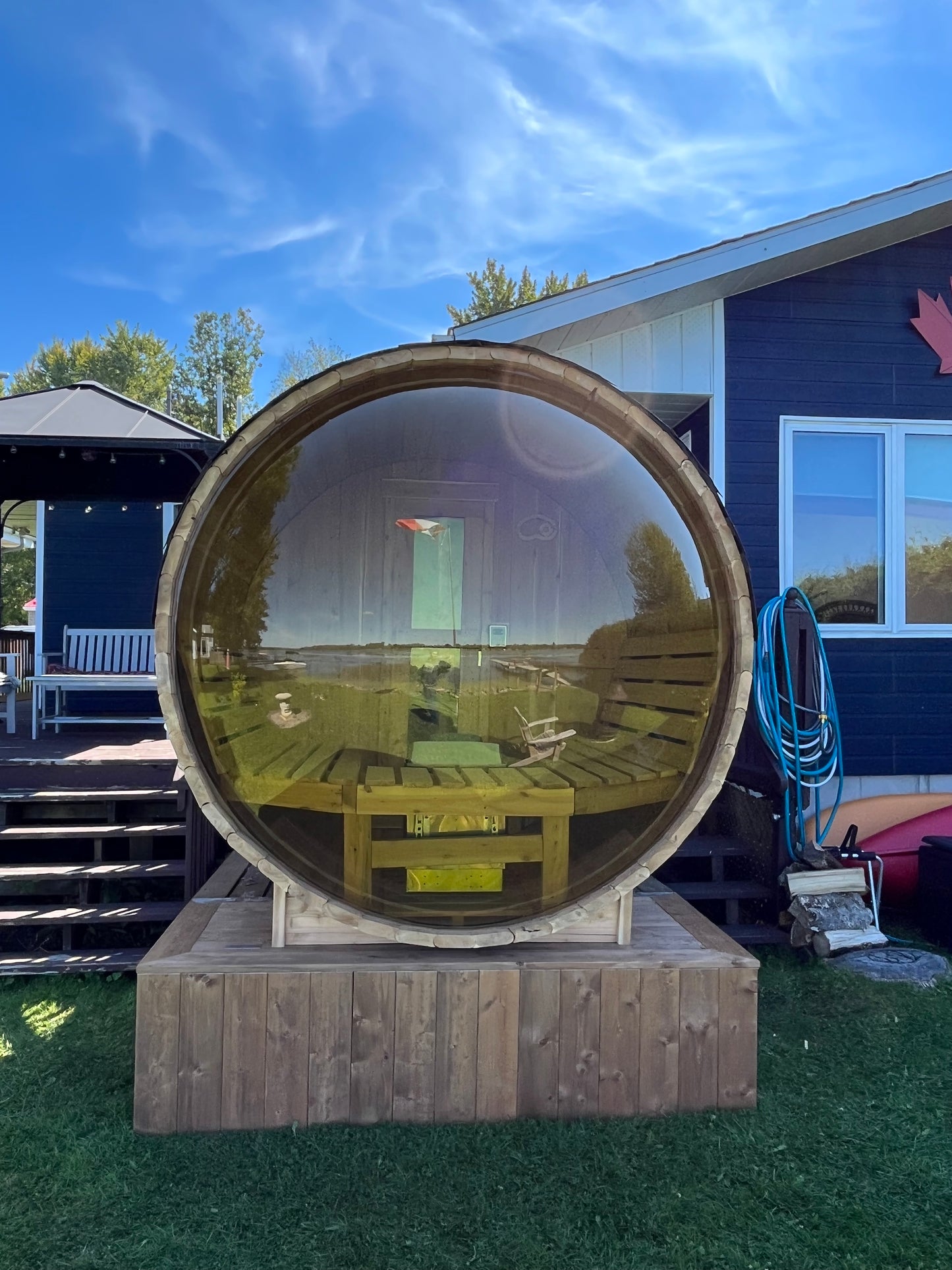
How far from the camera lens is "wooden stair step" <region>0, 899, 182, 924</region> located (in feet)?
10.8

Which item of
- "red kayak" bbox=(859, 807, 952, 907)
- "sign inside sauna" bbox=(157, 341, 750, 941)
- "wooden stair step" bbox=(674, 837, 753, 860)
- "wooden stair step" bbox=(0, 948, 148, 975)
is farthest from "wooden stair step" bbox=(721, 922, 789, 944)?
"wooden stair step" bbox=(0, 948, 148, 975)

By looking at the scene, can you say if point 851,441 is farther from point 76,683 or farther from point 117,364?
point 117,364

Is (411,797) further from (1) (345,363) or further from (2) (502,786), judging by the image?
(1) (345,363)

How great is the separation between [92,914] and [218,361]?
2826 cm

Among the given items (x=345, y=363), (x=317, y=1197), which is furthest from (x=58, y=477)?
(x=317, y=1197)

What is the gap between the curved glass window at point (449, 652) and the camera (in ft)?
8.11

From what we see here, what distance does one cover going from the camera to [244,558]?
2975 millimetres

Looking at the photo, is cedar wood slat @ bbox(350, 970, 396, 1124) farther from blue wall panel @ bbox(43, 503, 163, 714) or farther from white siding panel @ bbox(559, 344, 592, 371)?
blue wall panel @ bbox(43, 503, 163, 714)

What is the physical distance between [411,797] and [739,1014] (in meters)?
1.17

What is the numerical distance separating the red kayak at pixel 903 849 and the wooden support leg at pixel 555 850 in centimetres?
225

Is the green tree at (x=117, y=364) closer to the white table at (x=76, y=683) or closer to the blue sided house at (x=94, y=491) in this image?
the blue sided house at (x=94, y=491)

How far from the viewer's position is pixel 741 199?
16.5 meters

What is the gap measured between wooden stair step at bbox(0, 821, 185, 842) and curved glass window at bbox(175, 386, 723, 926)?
66 cm

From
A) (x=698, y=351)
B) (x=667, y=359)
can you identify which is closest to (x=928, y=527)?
(x=698, y=351)
